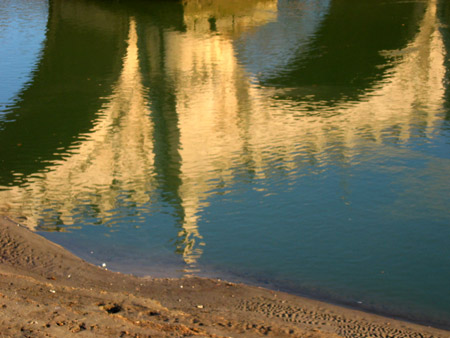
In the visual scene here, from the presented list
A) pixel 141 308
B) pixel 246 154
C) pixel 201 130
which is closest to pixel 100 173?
pixel 246 154

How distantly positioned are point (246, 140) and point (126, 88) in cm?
330

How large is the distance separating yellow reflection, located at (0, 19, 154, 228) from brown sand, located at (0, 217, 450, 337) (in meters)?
1.24

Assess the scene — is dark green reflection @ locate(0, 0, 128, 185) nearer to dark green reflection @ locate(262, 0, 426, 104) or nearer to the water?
the water

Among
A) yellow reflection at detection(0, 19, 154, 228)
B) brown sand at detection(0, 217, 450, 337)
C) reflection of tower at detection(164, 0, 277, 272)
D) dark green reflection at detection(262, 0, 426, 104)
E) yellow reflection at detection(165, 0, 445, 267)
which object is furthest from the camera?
dark green reflection at detection(262, 0, 426, 104)

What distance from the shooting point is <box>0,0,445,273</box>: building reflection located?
6.96m

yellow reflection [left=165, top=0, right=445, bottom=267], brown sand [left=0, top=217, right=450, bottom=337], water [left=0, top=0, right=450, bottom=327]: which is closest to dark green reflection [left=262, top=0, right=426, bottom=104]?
water [left=0, top=0, right=450, bottom=327]

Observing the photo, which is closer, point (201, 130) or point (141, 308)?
point (141, 308)

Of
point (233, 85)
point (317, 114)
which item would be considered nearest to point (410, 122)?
point (317, 114)

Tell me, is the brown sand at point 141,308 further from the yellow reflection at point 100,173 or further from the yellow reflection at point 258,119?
the yellow reflection at point 100,173

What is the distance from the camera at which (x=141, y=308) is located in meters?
4.10

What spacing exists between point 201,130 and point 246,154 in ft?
4.09

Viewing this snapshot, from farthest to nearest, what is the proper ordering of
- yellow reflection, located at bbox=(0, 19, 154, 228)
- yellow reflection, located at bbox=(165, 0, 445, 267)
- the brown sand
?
yellow reflection, located at bbox=(165, 0, 445, 267) < yellow reflection, located at bbox=(0, 19, 154, 228) < the brown sand

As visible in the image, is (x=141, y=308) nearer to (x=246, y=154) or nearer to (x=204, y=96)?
(x=246, y=154)

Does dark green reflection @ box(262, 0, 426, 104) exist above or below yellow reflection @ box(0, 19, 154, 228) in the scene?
above
